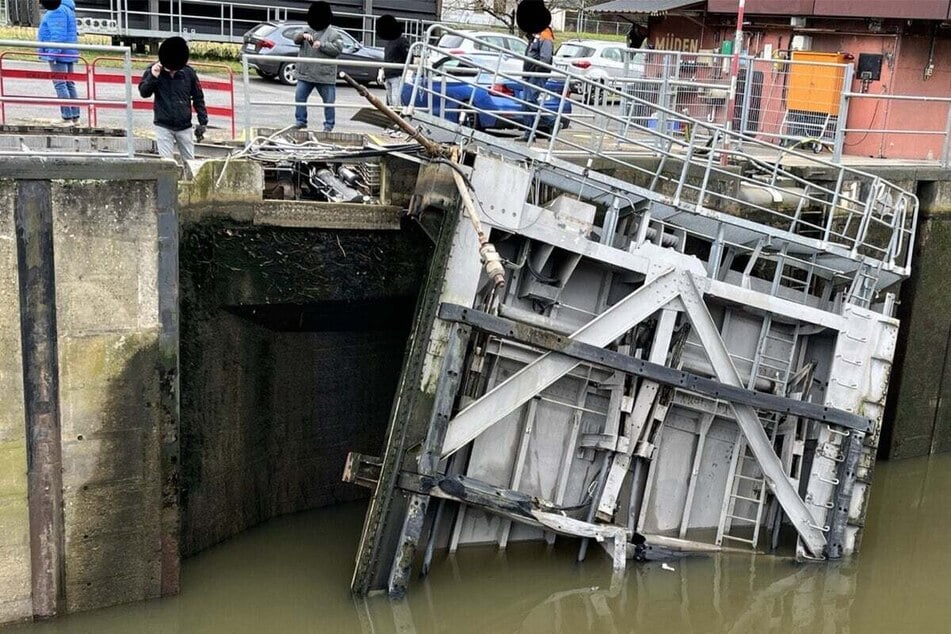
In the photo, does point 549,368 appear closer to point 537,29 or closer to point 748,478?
point 748,478

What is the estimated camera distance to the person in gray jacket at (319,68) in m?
12.4

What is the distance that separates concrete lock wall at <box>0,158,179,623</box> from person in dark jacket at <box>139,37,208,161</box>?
172cm

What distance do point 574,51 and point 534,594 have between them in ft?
66.1

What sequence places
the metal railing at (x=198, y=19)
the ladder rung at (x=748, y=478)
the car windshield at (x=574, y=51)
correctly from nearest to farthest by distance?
the ladder rung at (x=748, y=478), the metal railing at (x=198, y=19), the car windshield at (x=574, y=51)

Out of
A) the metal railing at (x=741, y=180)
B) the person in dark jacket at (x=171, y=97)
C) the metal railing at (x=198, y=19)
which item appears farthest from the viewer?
the metal railing at (x=198, y=19)

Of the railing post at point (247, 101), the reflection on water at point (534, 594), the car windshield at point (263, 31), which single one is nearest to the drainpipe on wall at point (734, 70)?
the reflection on water at point (534, 594)

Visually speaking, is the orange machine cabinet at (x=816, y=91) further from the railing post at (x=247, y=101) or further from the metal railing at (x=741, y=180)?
the railing post at (x=247, y=101)

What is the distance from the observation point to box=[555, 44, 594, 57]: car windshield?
26625 mm

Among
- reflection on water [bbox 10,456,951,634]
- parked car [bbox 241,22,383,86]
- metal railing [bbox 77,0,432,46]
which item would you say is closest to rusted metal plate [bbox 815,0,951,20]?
reflection on water [bbox 10,456,951,634]

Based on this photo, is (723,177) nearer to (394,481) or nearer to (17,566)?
(394,481)

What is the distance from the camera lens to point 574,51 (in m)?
27.8

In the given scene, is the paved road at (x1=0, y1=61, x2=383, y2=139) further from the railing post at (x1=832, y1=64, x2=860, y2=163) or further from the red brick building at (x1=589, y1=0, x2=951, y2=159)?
the red brick building at (x1=589, y1=0, x2=951, y2=159)

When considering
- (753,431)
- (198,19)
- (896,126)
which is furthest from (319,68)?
(198,19)

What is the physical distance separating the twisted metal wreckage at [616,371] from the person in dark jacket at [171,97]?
2197 mm
